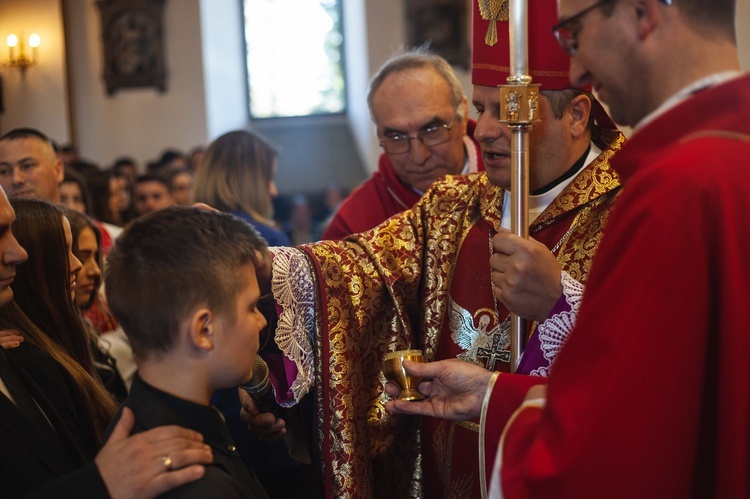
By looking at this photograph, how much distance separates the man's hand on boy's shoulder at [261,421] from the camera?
2510mm

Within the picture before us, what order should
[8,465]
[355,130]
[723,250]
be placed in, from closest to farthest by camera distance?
[723,250] < [8,465] < [355,130]

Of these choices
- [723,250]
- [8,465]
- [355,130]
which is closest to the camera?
[723,250]

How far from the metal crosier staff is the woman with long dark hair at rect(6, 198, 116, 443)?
1.19 metres

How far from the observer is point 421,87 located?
11.9 ft

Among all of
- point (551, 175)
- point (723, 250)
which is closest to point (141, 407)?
point (723, 250)

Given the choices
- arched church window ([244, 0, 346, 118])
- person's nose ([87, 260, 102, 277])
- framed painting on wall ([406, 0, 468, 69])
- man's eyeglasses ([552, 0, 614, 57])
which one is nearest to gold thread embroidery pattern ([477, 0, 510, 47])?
man's eyeglasses ([552, 0, 614, 57])

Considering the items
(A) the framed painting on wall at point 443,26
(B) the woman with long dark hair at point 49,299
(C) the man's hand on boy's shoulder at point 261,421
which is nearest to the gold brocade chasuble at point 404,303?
(C) the man's hand on boy's shoulder at point 261,421

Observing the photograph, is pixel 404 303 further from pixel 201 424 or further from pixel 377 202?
pixel 377 202

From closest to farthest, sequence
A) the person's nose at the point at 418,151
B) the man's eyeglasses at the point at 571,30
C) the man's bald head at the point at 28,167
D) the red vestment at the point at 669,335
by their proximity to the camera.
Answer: the red vestment at the point at 669,335 → the man's eyeglasses at the point at 571,30 → the person's nose at the point at 418,151 → the man's bald head at the point at 28,167

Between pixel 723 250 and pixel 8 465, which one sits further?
pixel 8 465

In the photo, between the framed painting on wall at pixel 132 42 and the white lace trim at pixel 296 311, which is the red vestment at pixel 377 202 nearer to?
the white lace trim at pixel 296 311

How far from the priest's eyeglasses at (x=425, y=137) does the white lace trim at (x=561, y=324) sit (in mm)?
1470

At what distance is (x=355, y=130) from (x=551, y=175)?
11.1m

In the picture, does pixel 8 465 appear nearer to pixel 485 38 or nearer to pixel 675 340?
pixel 675 340
